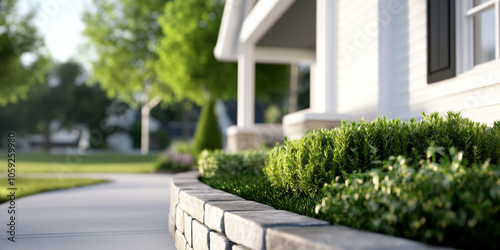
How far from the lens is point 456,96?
15.1 ft

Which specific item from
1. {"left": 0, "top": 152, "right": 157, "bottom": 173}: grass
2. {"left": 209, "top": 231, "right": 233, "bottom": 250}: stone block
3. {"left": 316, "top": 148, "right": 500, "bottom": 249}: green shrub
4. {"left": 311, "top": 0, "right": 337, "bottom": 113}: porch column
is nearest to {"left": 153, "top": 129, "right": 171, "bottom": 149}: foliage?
{"left": 0, "top": 152, "right": 157, "bottom": 173}: grass

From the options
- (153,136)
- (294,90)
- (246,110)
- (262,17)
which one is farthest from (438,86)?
(153,136)

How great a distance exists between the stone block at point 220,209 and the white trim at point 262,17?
5.23m

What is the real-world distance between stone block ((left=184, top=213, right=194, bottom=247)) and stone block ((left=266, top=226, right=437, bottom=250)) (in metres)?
1.38

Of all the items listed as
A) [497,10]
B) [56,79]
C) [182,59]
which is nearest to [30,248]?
[497,10]

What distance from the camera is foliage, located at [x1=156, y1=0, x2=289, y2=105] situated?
1672cm

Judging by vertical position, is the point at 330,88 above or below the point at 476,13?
below

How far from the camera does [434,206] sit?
6.81 ft

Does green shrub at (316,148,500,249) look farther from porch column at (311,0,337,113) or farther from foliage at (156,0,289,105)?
foliage at (156,0,289,105)

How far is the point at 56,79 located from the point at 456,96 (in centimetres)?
4469

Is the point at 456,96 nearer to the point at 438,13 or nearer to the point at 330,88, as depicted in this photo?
the point at 438,13

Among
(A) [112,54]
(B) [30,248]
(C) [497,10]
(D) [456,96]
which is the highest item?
(A) [112,54]

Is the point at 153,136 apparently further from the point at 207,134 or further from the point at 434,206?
the point at 434,206

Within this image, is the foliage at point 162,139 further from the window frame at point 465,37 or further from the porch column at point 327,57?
the window frame at point 465,37
